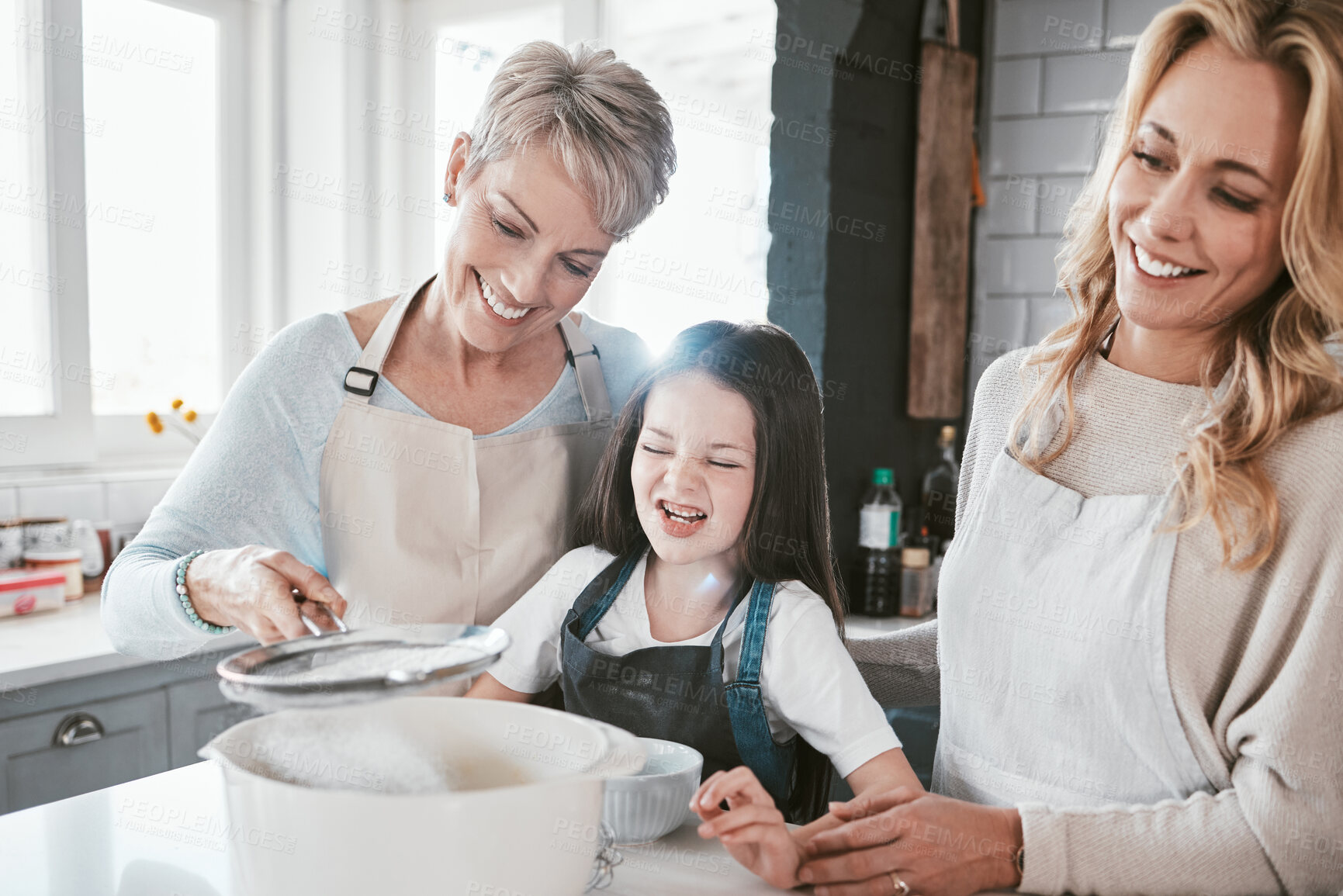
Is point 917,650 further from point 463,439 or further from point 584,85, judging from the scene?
point 584,85

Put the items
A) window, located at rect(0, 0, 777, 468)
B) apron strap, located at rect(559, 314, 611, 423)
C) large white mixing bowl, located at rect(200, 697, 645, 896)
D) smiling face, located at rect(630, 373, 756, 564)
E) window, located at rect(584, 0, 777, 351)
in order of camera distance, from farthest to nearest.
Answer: window, located at rect(584, 0, 777, 351), window, located at rect(0, 0, 777, 468), apron strap, located at rect(559, 314, 611, 423), smiling face, located at rect(630, 373, 756, 564), large white mixing bowl, located at rect(200, 697, 645, 896)

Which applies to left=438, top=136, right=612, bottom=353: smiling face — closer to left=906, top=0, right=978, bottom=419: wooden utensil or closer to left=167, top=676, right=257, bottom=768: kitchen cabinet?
left=167, top=676, right=257, bottom=768: kitchen cabinet

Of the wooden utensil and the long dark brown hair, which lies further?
the wooden utensil

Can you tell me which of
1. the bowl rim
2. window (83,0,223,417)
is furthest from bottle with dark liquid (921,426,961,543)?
window (83,0,223,417)

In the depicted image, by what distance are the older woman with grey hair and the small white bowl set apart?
17.1 inches

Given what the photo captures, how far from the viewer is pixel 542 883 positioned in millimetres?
665

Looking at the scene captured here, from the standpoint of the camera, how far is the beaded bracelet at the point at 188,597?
43.8 inches

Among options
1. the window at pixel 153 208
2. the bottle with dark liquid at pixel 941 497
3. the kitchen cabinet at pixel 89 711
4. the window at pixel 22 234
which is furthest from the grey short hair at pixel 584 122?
the window at pixel 153 208

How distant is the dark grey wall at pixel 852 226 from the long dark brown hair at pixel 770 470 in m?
1.06

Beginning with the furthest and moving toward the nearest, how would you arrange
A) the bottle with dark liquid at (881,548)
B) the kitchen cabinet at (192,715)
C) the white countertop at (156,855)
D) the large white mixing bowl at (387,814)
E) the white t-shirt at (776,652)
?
the bottle with dark liquid at (881,548)
the kitchen cabinet at (192,715)
the white t-shirt at (776,652)
the white countertop at (156,855)
the large white mixing bowl at (387,814)

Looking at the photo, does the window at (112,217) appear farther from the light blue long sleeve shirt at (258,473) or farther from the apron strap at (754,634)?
the apron strap at (754,634)

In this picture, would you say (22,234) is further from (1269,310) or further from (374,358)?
(1269,310)

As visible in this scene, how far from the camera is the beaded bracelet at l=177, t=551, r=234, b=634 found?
3.65ft

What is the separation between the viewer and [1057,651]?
988 mm
